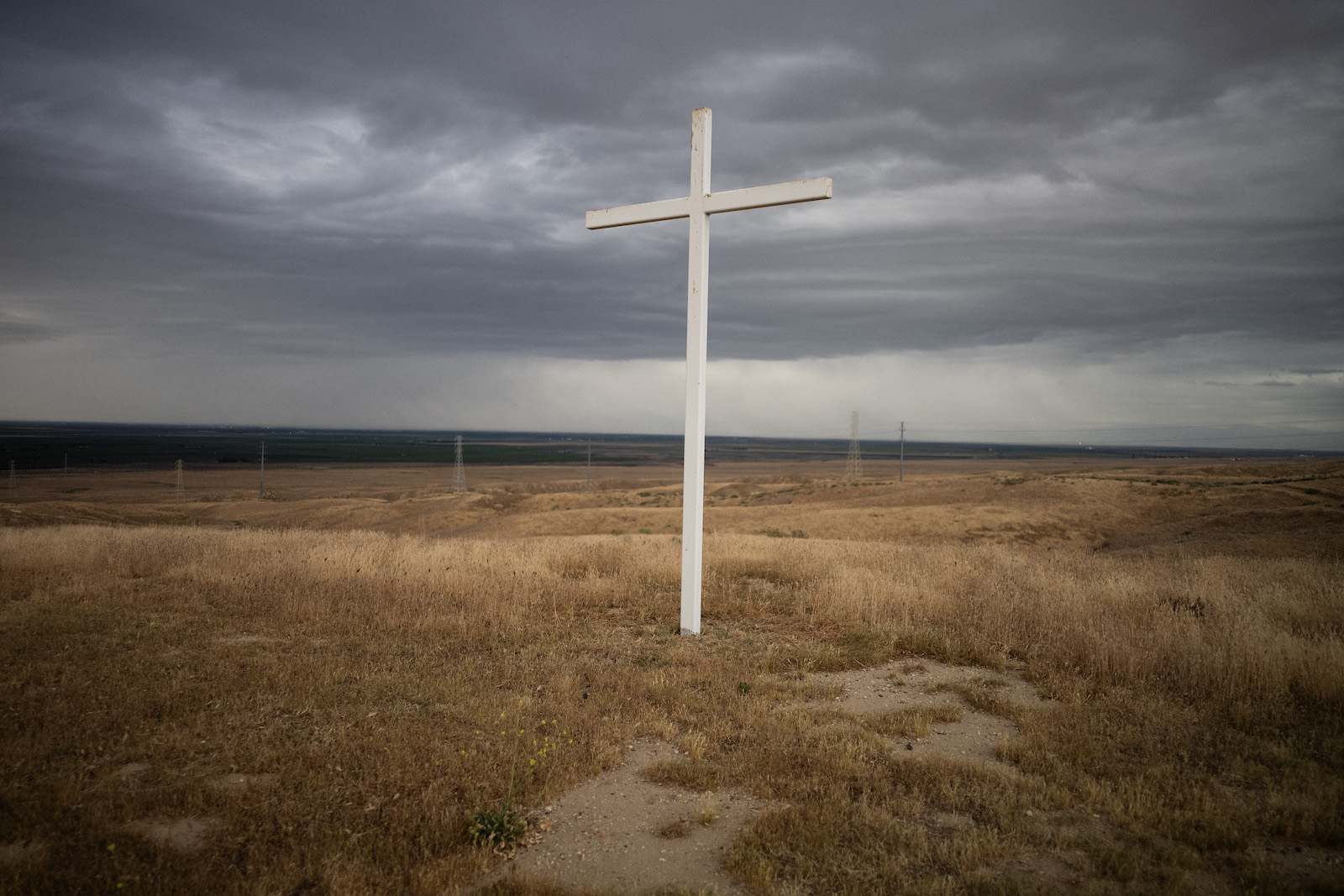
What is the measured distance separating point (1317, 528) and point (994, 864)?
22.9 metres

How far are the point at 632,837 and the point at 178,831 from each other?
230 centimetres

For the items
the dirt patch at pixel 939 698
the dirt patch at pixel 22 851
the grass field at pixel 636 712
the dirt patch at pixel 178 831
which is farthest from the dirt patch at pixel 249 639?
the dirt patch at pixel 939 698

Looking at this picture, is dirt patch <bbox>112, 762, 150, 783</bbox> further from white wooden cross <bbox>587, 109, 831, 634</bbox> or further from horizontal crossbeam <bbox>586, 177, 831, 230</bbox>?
horizontal crossbeam <bbox>586, 177, 831, 230</bbox>

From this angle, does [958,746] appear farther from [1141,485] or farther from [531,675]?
[1141,485]

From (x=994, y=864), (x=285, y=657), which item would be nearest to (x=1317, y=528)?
(x=994, y=864)

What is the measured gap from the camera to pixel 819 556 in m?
12.3

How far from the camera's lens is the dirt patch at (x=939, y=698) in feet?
16.6

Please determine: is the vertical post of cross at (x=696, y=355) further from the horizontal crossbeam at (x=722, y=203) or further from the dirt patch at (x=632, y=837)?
the dirt patch at (x=632, y=837)

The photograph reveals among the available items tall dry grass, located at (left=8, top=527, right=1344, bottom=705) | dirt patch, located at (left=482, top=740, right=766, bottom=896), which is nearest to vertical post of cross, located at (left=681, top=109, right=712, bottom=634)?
tall dry grass, located at (left=8, top=527, right=1344, bottom=705)

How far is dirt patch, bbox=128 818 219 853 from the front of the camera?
11.6ft

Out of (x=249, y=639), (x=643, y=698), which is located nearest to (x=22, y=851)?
(x=643, y=698)

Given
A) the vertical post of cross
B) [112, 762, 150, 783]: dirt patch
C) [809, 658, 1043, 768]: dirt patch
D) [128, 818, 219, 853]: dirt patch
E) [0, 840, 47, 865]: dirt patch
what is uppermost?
the vertical post of cross

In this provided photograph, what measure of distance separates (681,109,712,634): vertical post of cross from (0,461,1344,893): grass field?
0.63 metres

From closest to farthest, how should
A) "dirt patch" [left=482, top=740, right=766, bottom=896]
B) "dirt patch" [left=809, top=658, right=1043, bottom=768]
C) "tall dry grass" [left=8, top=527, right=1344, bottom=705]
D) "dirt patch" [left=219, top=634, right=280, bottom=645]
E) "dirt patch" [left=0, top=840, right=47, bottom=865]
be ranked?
"dirt patch" [left=0, top=840, right=47, bottom=865]
"dirt patch" [left=482, top=740, right=766, bottom=896]
"dirt patch" [left=809, top=658, right=1043, bottom=768]
"tall dry grass" [left=8, top=527, right=1344, bottom=705]
"dirt patch" [left=219, top=634, right=280, bottom=645]
